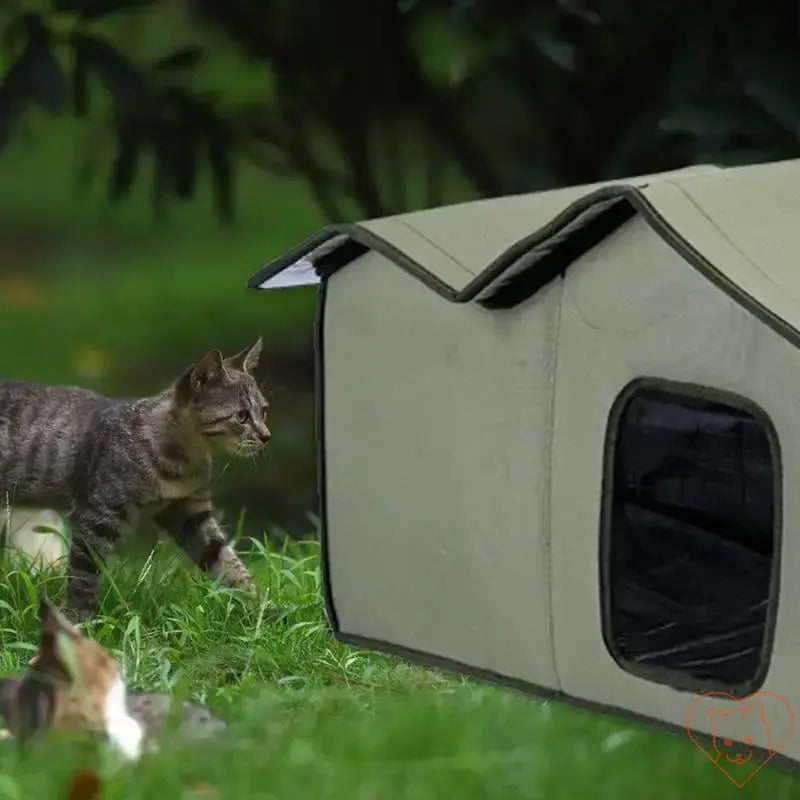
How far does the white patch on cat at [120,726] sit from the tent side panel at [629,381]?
0.92 m

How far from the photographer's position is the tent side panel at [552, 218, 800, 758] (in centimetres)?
336

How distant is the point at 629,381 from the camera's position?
3730mm

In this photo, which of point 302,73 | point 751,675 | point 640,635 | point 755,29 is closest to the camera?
point 751,675

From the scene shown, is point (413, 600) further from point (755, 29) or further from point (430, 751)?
point (755, 29)

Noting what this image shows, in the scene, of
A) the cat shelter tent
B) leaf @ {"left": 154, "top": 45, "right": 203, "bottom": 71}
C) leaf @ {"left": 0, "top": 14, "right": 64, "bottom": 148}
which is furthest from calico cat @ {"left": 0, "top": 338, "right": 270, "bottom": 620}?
leaf @ {"left": 154, "top": 45, "right": 203, "bottom": 71}

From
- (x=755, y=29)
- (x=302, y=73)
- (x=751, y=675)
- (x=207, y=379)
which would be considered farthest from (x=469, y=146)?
(x=751, y=675)

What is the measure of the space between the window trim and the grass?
115mm

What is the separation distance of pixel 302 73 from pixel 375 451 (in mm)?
2875

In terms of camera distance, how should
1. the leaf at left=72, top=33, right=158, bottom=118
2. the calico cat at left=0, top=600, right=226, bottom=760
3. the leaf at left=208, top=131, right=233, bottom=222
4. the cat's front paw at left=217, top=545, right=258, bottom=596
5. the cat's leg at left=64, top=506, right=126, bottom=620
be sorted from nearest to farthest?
1. the calico cat at left=0, top=600, right=226, bottom=760
2. the cat's leg at left=64, top=506, right=126, bottom=620
3. the cat's front paw at left=217, top=545, right=258, bottom=596
4. the leaf at left=72, top=33, right=158, bottom=118
5. the leaf at left=208, top=131, right=233, bottom=222

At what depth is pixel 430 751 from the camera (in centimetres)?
349

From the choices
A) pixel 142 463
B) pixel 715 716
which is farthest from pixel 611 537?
Result: pixel 142 463

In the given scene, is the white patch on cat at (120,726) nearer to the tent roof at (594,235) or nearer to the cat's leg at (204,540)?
the tent roof at (594,235)

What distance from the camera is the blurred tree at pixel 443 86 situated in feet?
18.5

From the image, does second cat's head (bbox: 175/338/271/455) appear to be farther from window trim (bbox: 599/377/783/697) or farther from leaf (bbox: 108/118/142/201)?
leaf (bbox: 108/118/142/201)
